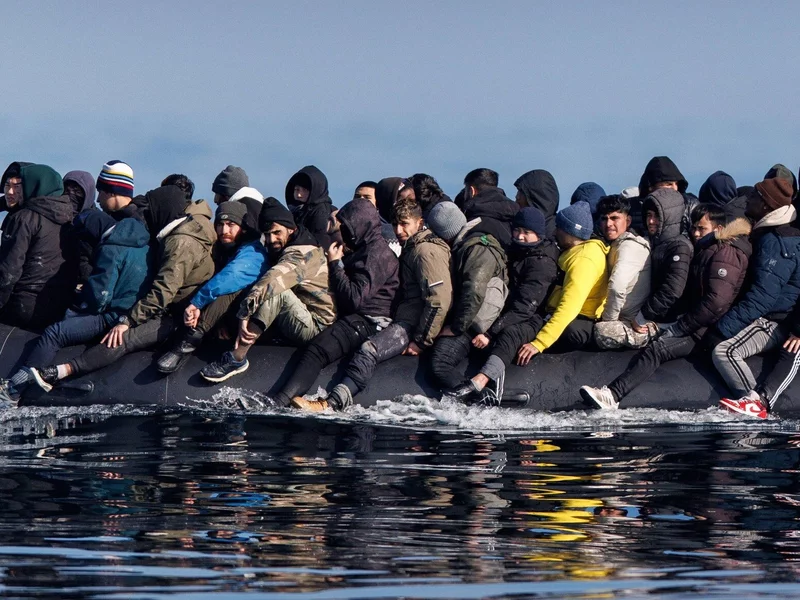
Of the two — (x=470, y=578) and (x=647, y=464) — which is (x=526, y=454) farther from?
(x=470, y=578)

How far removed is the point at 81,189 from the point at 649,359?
6.95 metres

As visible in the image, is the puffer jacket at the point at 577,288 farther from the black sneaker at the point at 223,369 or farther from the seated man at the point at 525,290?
the black sneaker at the point at 223,369

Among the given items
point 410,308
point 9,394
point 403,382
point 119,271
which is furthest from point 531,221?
point 9,394

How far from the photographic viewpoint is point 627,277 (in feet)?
39.4

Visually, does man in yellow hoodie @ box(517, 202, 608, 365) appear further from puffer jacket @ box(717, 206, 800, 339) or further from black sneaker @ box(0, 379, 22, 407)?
black sneaker @ box(0, 379, 22, 407)

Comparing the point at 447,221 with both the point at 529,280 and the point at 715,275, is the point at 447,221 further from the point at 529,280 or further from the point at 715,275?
the point at 715,275

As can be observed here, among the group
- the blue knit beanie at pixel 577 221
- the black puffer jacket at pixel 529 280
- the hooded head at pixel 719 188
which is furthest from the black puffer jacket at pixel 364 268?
the hooded head at pixel 719 188

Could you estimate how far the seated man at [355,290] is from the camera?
476 inches

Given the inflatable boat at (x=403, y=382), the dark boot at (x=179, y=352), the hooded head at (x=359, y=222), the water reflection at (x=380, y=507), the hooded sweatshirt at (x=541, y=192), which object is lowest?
the water reflection at (x=380, y=507)

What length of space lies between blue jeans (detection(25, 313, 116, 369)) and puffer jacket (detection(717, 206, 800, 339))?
6.02 metres

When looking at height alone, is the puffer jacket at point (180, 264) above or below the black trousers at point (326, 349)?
above

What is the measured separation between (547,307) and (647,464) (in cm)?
349

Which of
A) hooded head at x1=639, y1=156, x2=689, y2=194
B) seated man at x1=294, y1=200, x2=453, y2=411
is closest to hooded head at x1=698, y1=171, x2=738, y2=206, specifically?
hooded head at x1=639, y1=156, x2=689, y2=194

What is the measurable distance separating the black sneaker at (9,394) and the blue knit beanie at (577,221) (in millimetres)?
5593
